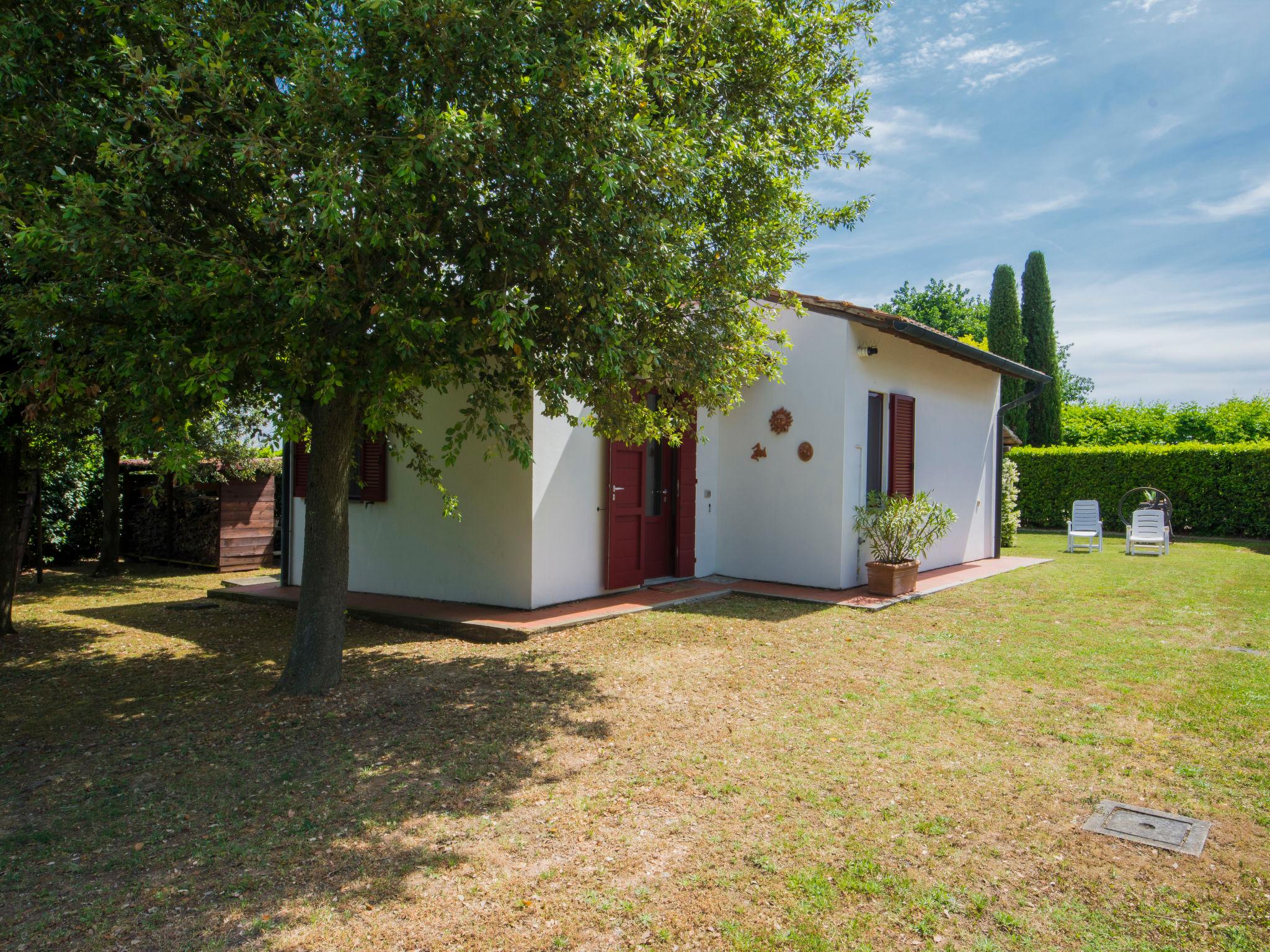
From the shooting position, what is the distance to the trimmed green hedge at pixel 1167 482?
1703cm

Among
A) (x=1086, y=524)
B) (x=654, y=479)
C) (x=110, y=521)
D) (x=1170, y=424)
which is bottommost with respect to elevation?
(x=1086, y=524)

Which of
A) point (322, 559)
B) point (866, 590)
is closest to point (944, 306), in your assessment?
point (866, 590)

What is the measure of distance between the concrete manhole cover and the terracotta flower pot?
5495mm

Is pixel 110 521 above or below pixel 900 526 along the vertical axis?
below

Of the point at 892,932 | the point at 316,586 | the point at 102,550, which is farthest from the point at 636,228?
the point at 102,550

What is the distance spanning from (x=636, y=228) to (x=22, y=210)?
3281mm

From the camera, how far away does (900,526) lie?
29.5ft

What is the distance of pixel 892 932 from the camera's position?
2523 mm

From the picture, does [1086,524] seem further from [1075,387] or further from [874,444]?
[1075,387]

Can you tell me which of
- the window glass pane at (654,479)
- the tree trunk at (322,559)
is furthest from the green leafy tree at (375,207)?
the window glass pane at (654,479)

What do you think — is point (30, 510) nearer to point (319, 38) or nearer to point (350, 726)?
point (350, 726)

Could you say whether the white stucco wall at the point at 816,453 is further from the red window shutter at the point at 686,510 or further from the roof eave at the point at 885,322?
the red window shutter at the point at 686,510

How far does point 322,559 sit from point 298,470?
5.09 meters

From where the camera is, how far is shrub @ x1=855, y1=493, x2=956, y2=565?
355 inches
